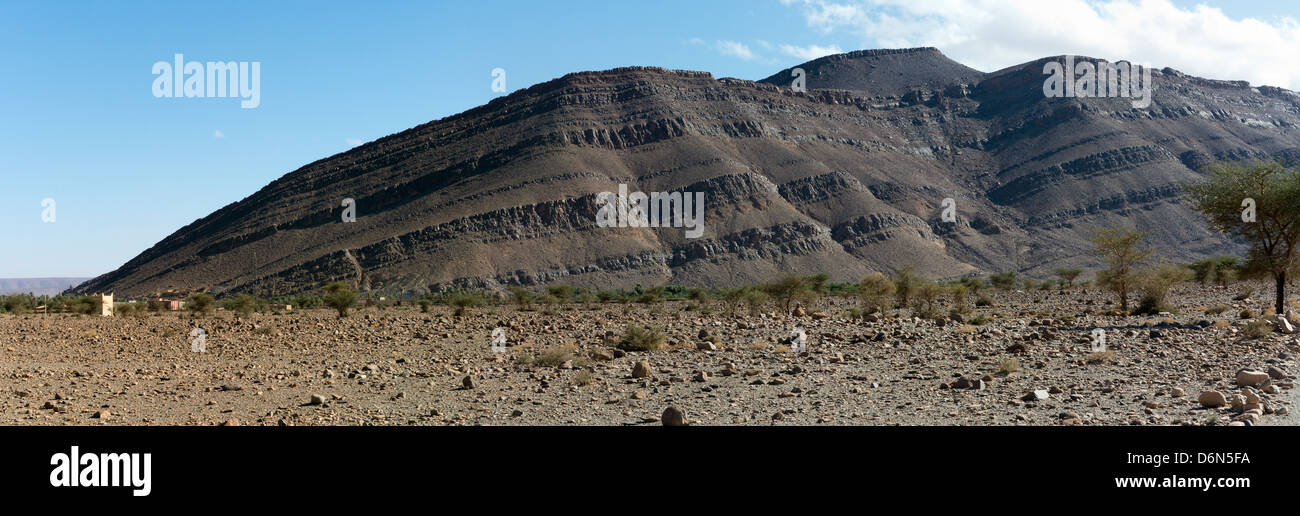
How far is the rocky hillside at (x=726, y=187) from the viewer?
264ft

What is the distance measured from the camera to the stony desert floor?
881cm

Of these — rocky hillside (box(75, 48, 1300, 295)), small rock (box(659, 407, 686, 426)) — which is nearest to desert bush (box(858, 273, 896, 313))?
small rock (box(659, 407, 686, 426))

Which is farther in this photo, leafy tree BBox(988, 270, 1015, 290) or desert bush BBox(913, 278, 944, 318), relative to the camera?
leafy tree BBox(988, 270, 1015, 290)

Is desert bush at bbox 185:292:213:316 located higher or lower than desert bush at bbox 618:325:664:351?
lower

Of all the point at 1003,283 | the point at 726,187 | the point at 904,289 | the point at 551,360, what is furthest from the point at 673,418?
the point at 726,187

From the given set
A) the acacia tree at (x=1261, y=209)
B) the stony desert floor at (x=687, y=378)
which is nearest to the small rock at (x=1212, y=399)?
the stony desert floor at (x=687, y=378)

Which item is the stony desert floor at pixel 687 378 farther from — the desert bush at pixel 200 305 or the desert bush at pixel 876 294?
the desert bush at pixel 200 305

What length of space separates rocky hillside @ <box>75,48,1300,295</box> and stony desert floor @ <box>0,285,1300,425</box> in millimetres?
55737

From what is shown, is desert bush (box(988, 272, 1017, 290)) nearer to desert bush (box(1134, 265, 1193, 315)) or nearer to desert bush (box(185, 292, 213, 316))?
desert bush (box(1134, 265, 1193, 315))

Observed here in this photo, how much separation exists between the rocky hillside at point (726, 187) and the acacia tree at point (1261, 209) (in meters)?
53.9

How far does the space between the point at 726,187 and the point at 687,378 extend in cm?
8171
